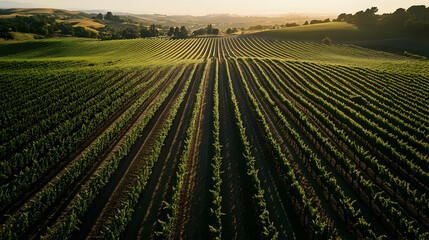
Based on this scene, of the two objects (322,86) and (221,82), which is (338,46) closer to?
(322,86)

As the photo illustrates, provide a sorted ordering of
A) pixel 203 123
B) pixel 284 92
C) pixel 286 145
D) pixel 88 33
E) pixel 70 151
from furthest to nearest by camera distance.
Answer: pixel 88 33, pixel 284 92, pixel 203 123, pixel 286 145, pixel 70 151

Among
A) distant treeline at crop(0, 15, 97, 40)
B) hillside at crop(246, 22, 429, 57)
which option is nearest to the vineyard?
hillside at crop(246, 22, 429, 57)

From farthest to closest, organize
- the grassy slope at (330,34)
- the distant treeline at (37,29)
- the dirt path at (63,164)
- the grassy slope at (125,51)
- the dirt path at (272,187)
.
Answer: the grassy slope at (330,34), the distant treeline at (37,29), the grassy slope at (125,51), the dirt path at (63,164), the dirt path at (272,187)

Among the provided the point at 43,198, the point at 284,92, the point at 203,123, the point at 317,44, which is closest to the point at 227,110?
the point at 203,123

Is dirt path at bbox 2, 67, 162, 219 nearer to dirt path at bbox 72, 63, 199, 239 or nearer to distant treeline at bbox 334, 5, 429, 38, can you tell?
dirt path at bbox 72, 63, 199, 239

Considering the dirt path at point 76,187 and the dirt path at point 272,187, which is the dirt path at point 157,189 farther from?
the dirt path at point 272,187

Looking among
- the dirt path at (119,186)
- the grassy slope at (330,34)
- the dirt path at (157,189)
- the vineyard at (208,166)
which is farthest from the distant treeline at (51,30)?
the dirt path at (157,189)

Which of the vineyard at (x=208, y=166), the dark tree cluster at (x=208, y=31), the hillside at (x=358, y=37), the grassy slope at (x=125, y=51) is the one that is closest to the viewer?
the vineyard at (x=208, y=166)
